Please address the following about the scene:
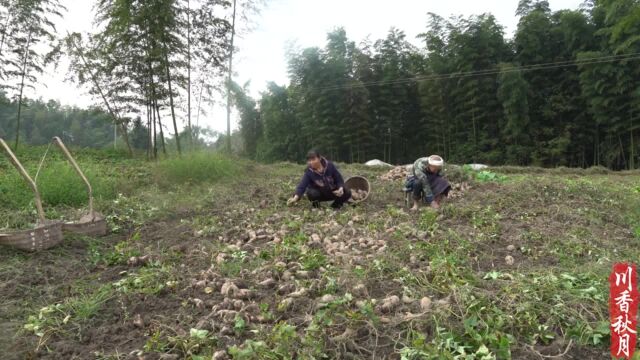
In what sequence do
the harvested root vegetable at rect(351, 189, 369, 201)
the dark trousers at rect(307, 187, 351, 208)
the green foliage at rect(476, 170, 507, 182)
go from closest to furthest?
the dark trousers at rect(307, 187, 351, 208)
the harvested root vegetable at rect(351, 189, 369, 201)
the green foliage at rect(476, 170, 507, 182)

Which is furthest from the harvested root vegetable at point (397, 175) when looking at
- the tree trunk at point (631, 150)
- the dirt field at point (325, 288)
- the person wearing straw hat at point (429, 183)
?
the tree trunk at point (631, 150)

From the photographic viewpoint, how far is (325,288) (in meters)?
2.56

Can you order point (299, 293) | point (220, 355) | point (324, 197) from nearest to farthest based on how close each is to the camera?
point (220, 355) → point (299, 293) → point (324, 197)

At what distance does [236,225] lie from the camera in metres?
4.59

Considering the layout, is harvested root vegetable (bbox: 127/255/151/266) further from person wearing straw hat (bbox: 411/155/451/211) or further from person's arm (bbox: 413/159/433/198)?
person's arm (bbox: 413/159/433/198)

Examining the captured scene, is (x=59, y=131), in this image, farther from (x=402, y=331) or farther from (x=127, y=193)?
(x=402, y=331)

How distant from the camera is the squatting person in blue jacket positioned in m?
5.28

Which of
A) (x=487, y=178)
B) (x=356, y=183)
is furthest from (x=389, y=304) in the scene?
(x=487, y=178)

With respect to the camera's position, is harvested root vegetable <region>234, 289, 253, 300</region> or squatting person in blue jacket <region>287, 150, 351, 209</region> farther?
squatting person in blue jacket <region>287, 150, 351, 209</region>

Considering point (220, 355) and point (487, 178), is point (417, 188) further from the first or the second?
point (220, 355)

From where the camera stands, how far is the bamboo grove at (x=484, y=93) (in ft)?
50.9

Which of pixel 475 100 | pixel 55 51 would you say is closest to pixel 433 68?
pixel 475 100

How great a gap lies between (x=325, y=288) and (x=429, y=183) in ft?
10.6

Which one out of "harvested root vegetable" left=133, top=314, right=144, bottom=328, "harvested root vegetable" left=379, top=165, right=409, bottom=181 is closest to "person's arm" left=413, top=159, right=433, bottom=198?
"harvested root vegetable" left=133, top=314, right=144, bottom=328
